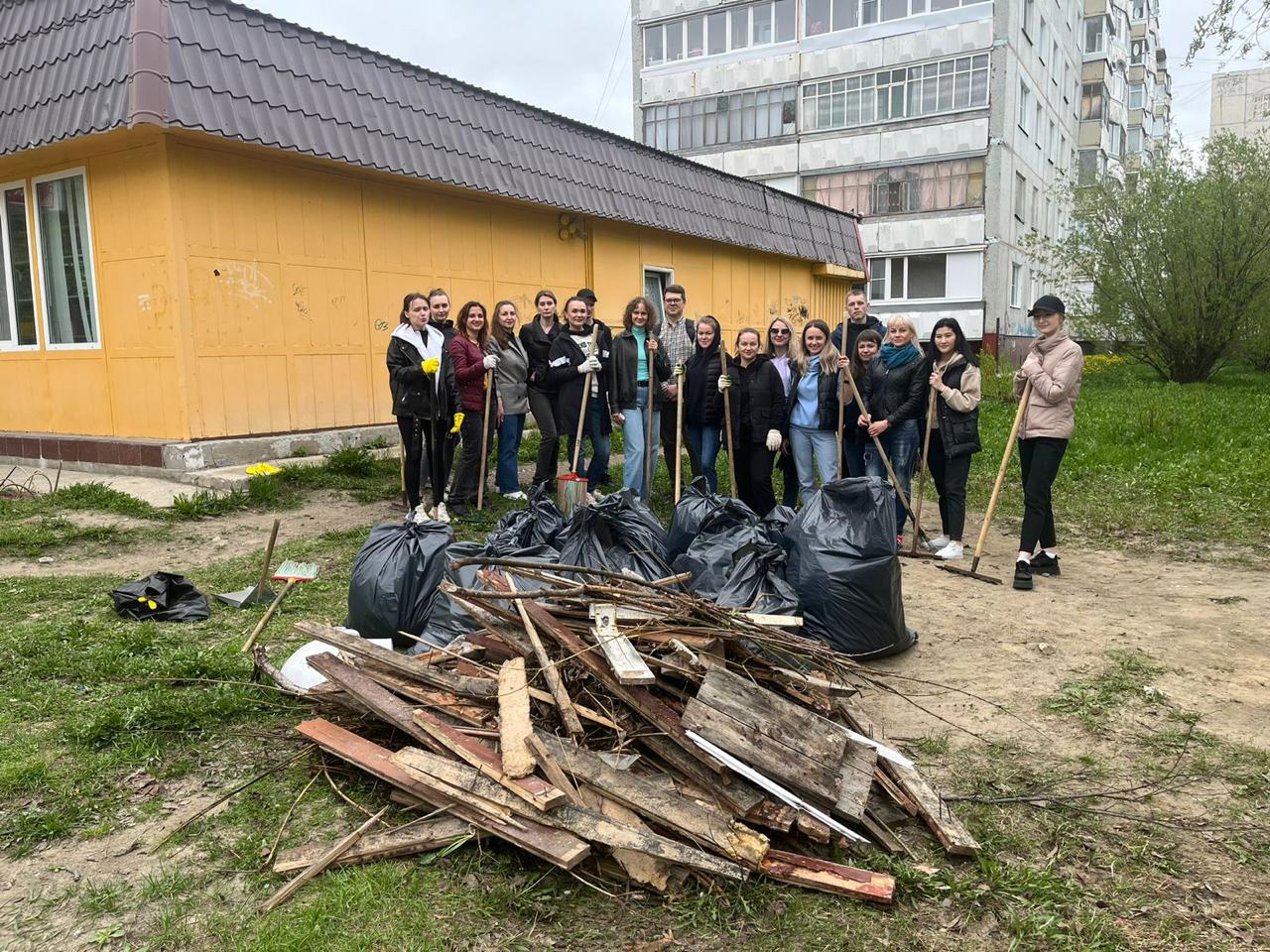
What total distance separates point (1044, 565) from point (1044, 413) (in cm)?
111

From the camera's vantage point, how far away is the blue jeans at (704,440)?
7.52 meters

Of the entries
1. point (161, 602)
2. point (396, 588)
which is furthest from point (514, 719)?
point (161, 602)

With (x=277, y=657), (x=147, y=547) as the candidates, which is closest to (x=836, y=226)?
(x=147, y=547)

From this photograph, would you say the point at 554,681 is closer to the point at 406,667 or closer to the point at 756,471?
the point at 406,667

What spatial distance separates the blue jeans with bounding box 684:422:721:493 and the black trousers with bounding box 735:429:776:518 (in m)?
0.28

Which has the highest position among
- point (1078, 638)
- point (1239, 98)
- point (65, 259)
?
point (1239, 98)

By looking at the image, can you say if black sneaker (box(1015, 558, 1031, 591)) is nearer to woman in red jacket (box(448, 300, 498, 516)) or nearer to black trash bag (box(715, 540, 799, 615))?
black trash bag (box(715, 540, 799, 615))

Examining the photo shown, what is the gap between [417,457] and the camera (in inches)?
290

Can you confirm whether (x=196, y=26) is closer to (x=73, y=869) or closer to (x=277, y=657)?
(x=277, y=657)

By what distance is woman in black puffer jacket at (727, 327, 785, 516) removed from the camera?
705cm

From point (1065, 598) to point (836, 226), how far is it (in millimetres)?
15286

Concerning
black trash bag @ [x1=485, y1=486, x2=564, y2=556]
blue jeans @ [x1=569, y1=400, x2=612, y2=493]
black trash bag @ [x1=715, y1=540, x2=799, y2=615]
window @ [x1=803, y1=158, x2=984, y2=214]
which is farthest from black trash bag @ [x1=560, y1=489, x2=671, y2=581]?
window @ [x1=803, y1=158, x2=984, y2=214]

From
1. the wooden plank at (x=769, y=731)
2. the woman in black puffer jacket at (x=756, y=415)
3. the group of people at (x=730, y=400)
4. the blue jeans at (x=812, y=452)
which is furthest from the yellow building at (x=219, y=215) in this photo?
the wooden plank at (x=769, y=731)

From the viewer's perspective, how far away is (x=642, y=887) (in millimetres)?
2566
